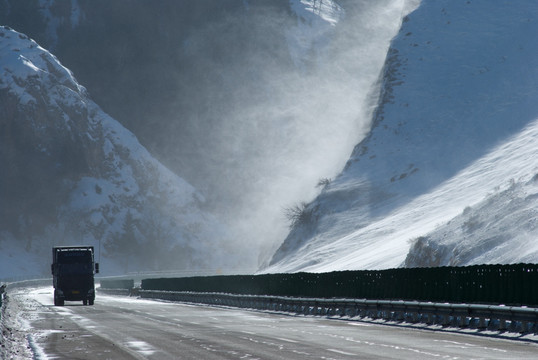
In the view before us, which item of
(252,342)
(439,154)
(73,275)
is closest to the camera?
(252,342)

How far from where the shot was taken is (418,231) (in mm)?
82938

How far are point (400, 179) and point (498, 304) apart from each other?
7386cm

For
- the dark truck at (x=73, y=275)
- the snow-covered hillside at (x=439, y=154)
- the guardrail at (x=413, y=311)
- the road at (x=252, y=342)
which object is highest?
the snow-covered hillside at (x=439, y=154)

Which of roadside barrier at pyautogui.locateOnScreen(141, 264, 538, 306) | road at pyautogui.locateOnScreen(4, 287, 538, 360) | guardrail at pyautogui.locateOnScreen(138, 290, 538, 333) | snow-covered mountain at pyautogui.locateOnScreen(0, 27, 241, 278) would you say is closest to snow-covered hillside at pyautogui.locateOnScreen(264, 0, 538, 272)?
roadside barrier at pyautogui.locateOnScreen(141, 264, 538, 306)

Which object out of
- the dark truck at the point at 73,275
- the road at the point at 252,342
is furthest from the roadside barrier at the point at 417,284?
the dark truck at the point at 73,275

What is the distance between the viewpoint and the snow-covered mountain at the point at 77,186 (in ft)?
588

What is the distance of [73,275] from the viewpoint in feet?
204

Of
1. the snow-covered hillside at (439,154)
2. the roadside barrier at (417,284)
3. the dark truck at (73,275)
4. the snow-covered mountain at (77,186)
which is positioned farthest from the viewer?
the snow-covered mountain at (77,186)

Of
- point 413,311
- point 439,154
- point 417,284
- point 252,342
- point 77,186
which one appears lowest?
point 252,342

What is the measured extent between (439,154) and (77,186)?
314 feet

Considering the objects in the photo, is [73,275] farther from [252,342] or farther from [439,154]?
[439,154]

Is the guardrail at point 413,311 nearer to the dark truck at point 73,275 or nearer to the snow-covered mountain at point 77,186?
the dark truck at point 73,275

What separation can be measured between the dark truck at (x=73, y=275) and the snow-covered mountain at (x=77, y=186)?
112623mm

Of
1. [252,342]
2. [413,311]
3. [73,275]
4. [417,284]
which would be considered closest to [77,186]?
[73,275]
